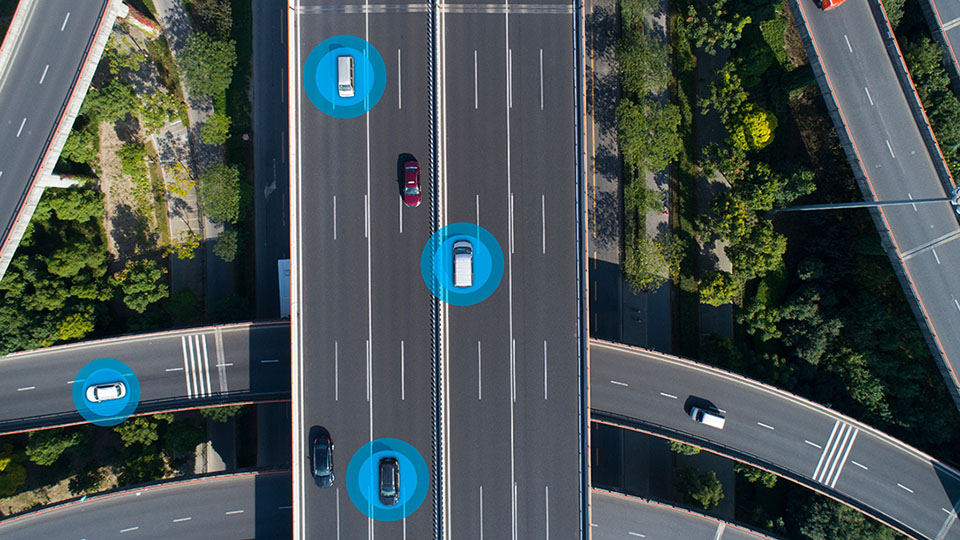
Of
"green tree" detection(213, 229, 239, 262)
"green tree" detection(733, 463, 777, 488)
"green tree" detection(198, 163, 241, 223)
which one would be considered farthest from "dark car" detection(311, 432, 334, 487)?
"green tree" detection(733, 463, 777, 488)

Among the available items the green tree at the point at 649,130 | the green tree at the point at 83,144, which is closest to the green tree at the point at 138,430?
the green tree at the point at 83,144

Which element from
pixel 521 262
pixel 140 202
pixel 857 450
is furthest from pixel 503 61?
pixel 857 450

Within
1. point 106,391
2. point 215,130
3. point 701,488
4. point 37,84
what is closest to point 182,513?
point 106,391

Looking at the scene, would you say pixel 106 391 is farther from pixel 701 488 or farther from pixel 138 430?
pixel 701 488

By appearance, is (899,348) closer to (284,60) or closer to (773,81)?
(773,81)

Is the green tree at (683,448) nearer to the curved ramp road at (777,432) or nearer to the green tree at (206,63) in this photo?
the curved ramp road at (777,432)
